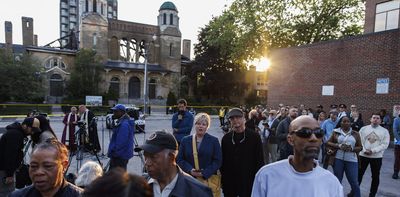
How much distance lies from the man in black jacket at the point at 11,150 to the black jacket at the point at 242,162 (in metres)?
3.23

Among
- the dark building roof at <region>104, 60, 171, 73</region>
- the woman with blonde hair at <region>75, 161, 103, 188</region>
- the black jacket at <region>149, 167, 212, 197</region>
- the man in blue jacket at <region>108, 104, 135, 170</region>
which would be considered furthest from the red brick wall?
the dark building roof at <region>104, 60, 171, 73</region>

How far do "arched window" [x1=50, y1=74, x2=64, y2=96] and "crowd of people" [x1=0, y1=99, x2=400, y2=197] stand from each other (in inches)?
1358

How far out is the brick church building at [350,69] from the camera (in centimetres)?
1522

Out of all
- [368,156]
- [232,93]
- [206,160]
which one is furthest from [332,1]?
[206,160]

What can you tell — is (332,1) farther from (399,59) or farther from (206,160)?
(206,160)

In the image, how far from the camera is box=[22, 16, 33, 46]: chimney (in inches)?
1789

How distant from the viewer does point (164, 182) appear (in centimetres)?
219

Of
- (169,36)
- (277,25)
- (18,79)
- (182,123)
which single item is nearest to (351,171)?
(182,123)

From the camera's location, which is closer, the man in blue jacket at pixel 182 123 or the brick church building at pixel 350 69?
the man in blue jacket at pixel 182 123

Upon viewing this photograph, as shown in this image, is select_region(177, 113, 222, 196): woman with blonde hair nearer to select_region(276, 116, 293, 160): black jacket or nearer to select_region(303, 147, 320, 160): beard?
select_region(303, 147, 320, 160): beard

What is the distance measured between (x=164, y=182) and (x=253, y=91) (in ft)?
162

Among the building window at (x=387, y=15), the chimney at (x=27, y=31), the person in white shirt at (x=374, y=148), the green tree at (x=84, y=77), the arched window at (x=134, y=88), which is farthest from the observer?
the chimney at (x=27, y=31)

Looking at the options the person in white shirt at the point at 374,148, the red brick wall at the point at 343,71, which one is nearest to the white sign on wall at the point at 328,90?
the red brick wall at the point at 343,71

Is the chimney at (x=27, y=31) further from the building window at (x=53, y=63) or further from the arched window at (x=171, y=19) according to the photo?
the arched window at (x=171, y=19)
